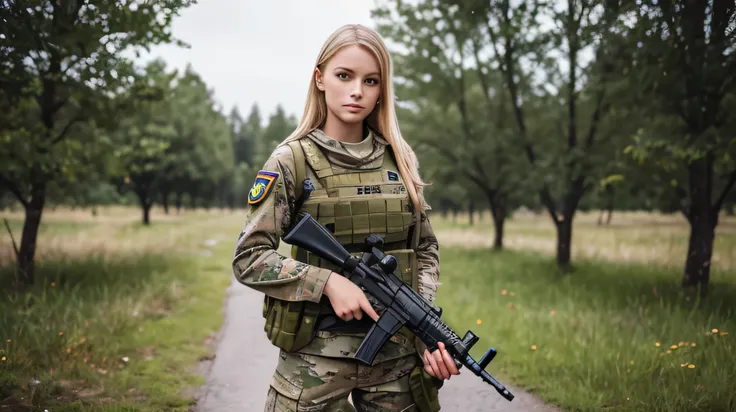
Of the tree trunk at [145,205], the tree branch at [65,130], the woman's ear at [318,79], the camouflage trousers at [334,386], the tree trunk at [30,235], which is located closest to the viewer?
the camouflage trousers at [334,386]

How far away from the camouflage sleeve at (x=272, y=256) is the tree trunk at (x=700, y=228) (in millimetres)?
5784

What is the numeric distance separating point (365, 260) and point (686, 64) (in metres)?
5.49

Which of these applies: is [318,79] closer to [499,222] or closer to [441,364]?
[441,364]

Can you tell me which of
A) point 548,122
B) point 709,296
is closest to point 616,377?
point 709,296

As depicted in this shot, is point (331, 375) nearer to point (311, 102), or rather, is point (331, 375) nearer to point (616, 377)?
point (311, 102)

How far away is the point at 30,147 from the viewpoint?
19.9ft

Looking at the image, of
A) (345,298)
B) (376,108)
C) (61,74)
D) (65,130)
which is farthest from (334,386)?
(65,130)

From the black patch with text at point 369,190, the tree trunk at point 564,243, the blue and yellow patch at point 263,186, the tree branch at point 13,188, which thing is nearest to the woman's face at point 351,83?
the black patch with text at point 369,190

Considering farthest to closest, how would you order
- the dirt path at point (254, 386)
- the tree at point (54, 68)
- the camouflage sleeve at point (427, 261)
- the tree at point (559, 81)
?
1. the tree at point (559, 81)
2. the dirt path at point (254, 386)
3. the tree at point (54, 68)
4. the camouflage sleeve at point (427, 261)

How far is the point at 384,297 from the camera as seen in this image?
200 centimetres

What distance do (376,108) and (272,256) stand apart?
814mm

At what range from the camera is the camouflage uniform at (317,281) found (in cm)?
190

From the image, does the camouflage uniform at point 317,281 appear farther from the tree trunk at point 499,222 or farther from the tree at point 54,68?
the tree trunk at point 499,222

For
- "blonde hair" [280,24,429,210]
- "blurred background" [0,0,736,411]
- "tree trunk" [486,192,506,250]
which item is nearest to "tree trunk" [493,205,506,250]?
"tree trunk" [486,192,506,250]
